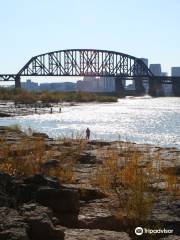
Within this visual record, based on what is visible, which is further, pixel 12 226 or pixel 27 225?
pixel 27 225

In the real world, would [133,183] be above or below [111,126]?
A: above

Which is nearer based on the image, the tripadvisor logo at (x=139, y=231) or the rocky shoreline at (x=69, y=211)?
the rocky shoreline at (x=69, y=211)

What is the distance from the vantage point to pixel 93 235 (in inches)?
303

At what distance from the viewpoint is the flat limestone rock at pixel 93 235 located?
7.60 meters

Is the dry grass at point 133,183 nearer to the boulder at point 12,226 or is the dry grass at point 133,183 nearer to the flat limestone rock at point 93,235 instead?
the flat limestone rock at point 93,235

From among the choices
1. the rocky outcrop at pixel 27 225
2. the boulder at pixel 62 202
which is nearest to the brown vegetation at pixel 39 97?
the boulder at pixel 62 202

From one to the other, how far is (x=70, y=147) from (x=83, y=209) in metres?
9.33

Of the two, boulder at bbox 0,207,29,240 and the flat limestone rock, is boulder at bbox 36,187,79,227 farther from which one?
boulder at bbox 0,207,29,240

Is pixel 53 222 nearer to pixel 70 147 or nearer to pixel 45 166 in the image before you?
pixel 45 166

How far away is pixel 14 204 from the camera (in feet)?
27.0

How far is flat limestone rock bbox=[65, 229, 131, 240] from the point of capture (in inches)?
299

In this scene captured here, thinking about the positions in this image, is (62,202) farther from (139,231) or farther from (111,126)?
(111,126)

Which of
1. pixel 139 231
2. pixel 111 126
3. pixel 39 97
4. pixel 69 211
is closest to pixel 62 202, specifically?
pixel 69 211

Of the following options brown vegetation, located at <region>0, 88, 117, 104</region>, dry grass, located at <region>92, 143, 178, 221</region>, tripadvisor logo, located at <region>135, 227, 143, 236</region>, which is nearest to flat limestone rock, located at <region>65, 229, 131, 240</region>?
tripadvisor logo, located at <region>135, 227, 143, 236</region>
